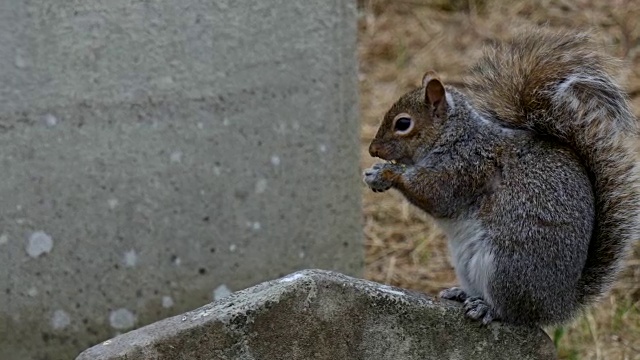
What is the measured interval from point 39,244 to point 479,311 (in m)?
1.07

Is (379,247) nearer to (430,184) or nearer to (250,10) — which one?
(250,10)

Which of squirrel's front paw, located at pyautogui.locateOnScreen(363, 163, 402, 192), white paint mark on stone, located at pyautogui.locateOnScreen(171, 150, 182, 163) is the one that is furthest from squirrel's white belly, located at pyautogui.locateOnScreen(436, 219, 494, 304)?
white paint mark on stone, located at pyautogui.locateOnScreen(171, 150, 182, 163)

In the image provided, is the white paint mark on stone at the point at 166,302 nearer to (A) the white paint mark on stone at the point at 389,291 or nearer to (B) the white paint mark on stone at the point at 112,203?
(B) the white paint mark on stone at the point at 112,203

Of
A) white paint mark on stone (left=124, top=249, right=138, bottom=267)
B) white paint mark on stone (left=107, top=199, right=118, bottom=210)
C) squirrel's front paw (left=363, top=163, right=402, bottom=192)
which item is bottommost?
white paint mark on stone (left=124, top=249, right=138, bottom=267)

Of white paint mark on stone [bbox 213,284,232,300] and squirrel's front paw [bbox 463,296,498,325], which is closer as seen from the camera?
squirrel's front paw [bbox 463,296,498,325]

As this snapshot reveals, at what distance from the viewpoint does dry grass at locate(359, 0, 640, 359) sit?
3.70m

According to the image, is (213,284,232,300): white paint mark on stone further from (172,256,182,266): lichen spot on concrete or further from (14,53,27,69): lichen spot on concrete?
(14,53,27,69): lichen spot on concrete

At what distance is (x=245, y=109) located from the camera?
2.84 meters

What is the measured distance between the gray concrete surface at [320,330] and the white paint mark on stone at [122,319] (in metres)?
0.74

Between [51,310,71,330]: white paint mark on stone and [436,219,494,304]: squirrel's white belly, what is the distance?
95 centimetres

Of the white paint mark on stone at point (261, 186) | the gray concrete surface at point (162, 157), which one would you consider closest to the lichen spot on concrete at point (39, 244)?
the gray concrete surface at point (162, 157)

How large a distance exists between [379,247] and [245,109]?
1.25m

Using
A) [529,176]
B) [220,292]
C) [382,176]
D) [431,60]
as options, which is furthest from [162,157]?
[431,60]

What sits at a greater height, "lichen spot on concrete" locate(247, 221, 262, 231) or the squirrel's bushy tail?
the squirrel's bushy tail
